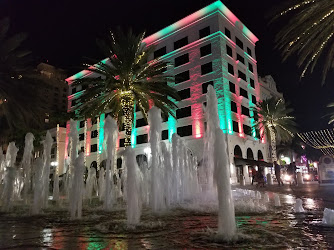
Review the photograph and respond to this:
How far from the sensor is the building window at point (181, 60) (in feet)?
110

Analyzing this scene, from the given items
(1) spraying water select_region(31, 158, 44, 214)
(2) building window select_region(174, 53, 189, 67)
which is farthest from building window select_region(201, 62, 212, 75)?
(1) spraying water select_region(31, 158, 44, 214)

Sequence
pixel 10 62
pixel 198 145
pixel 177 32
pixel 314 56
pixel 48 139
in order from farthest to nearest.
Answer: pixel 177 32, pixel 198 145, pixel 10 62, pixel 48 139, pixel 314 56

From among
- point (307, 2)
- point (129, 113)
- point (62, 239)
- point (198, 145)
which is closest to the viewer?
point (62, 239)

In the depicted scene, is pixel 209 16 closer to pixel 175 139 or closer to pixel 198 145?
pixel 198 145

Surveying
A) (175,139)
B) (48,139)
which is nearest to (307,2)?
(175,139)

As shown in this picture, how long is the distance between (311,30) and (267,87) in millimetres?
35857

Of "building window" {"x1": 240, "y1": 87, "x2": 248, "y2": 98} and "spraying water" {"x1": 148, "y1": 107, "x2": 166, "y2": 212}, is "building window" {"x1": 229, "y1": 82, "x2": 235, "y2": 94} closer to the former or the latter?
"building window" {"x1": 240, "y1": 87, "x2": 248, "y2": 98}

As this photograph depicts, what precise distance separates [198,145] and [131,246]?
87.2 feet

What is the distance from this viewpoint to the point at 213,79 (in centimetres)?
3072

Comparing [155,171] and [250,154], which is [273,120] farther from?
[155,171]

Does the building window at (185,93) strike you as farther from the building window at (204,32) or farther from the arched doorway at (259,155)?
the arched doorway at (259,155)

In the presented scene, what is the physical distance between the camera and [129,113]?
19.5 m

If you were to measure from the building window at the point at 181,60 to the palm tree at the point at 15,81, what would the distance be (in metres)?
20.9

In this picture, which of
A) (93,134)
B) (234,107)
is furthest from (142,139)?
(234,107)
